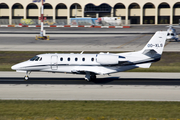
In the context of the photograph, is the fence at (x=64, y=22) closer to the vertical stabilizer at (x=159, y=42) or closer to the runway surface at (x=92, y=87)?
the runway surface at (x=92, y=87)

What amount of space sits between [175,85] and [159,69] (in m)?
11.2

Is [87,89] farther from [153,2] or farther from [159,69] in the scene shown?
[153,2]

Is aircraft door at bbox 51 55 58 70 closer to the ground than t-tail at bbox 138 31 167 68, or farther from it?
closer to the ground

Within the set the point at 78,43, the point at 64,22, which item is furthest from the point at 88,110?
the point at 64,22

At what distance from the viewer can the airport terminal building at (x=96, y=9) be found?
134000mm

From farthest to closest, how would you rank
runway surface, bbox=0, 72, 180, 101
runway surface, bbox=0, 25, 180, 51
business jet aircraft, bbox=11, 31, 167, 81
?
runway surface, bbox=0, 25, 180, 51 → business jet aircraft, bbox=11, 31, 167, 81 → runway surface, bbox=0, 72, 180, 101

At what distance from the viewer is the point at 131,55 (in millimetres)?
30531

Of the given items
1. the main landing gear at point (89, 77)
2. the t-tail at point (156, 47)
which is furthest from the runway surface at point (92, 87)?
the t-tail at point (156, 47)

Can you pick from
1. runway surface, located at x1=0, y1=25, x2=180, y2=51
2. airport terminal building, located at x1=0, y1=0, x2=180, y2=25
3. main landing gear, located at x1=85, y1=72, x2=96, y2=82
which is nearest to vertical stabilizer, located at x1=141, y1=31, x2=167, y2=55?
main landing gear, located at x1=85, y1=72, x2=96, y2=82

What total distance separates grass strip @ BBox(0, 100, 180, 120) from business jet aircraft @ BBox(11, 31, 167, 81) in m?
8.11

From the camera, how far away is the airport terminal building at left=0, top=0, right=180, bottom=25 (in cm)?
13400

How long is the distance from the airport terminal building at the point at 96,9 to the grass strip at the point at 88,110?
4555 inches

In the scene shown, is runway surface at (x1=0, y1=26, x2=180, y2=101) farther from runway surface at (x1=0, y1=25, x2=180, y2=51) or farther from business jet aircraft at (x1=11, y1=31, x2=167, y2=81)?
runway surface at (x1=0, y1=25, x2=180, y2=51)

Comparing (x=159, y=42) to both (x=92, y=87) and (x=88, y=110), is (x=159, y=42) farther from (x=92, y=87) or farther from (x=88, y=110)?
(x=88, y=110)
